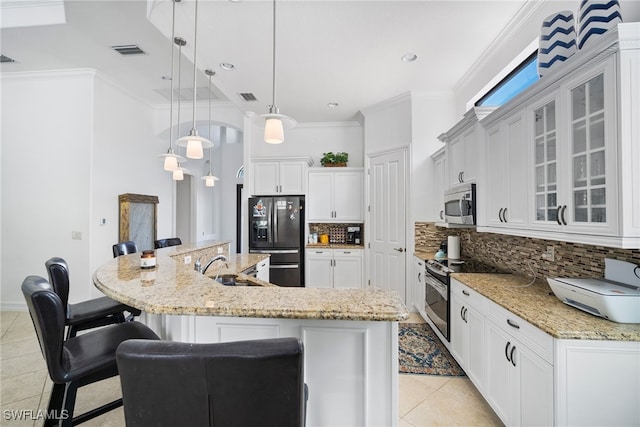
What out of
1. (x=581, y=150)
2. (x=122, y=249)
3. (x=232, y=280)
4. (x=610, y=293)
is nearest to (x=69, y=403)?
(x=232, y=280)

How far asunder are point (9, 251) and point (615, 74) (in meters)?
6.42

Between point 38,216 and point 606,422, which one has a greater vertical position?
point 38,216

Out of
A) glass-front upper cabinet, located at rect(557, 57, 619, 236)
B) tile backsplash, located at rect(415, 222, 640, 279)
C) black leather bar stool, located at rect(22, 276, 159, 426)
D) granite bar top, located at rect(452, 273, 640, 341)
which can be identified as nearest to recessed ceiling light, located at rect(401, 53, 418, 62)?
glass-front upper cabinet, located at rect(557, 57, 619, 236)

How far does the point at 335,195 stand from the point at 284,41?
8.42 feet

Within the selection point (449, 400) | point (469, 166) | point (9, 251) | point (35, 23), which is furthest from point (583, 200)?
point (9, 251)

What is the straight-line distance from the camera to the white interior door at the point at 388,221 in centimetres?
404

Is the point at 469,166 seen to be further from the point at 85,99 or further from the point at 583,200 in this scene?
the point at 85,99

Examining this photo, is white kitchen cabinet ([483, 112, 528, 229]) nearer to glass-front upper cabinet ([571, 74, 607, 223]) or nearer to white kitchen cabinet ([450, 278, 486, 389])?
glass-front upper cabinet ([571, 74, 607, 223])

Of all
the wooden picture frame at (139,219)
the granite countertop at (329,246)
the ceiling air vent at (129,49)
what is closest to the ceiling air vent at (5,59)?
the ceiling air vent at (129,49)

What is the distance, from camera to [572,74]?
1539 millimetres

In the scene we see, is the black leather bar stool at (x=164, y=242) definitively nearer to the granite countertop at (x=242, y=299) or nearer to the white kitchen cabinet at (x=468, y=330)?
the granite countertop at (x=242, y=299)

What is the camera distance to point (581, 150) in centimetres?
150

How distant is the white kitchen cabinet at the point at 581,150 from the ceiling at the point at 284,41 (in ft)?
3.67

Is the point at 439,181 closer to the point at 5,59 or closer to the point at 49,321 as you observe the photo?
the point at 49,321
